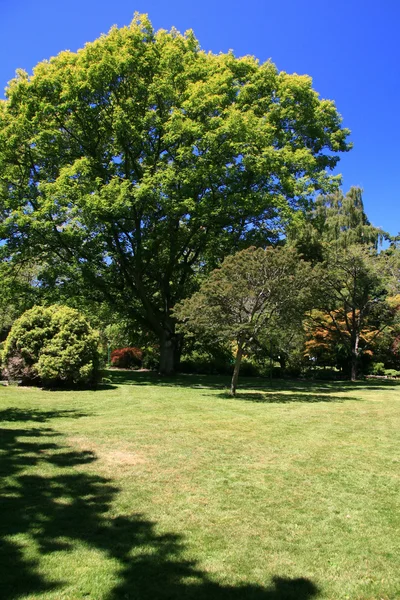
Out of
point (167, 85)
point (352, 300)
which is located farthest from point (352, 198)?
point (167, 85)

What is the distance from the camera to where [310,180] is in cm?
2041

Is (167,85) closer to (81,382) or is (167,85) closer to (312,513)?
(81,382)

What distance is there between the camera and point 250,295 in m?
13.1

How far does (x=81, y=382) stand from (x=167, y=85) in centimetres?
1298

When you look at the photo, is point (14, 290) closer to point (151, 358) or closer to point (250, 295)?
point (151, 358)

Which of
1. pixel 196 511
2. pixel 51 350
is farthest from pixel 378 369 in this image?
pixel 196 511

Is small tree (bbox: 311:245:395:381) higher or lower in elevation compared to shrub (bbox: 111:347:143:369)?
higher

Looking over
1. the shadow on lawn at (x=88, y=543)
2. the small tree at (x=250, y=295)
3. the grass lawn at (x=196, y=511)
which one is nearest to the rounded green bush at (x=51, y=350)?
the small tree at (x=250, y=295)

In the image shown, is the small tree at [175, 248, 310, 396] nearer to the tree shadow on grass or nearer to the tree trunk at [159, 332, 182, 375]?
the tree shadow on grass

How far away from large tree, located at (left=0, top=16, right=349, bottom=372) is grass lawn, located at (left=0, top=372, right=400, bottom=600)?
1235 cm

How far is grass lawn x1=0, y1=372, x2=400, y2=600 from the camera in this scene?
2.97 metres

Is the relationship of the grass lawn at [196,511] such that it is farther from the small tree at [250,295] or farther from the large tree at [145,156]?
the large tree at [145,156]

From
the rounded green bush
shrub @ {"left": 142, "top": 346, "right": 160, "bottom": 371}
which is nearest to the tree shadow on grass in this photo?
the rounded green bush

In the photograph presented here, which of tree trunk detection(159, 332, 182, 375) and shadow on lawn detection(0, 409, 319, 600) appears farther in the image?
tree trunk detection(159, 332, 182, 375)
